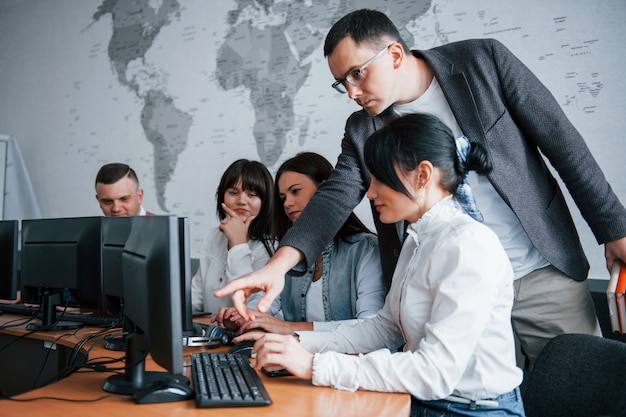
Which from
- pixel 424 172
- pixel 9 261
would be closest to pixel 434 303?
pixel 424 172

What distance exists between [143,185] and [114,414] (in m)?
2.57

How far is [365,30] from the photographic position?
1.41 metres

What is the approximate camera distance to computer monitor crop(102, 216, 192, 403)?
0.94 meters

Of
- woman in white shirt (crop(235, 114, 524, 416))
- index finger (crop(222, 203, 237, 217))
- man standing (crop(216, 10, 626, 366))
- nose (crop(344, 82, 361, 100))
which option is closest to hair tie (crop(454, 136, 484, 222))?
woman in white shirt (crop(235, 114, 524, 416))

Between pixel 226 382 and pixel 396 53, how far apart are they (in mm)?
911

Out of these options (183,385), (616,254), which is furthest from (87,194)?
(616,254)

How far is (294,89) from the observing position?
9.36ft

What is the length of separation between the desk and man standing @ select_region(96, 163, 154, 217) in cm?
165

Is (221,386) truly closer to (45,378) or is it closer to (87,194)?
(45,378)

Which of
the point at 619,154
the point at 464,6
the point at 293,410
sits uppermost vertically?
the point at 464,6

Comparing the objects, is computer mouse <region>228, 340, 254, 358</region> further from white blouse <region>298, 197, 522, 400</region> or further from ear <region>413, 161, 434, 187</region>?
ear <region>413, 161, 434, 187</region>

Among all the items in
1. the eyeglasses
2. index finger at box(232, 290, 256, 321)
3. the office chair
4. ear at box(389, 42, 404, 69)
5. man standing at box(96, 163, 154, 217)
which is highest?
ear at box(389, 42, 404, 69)

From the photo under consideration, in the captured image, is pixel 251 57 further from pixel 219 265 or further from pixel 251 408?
pixel 251 408

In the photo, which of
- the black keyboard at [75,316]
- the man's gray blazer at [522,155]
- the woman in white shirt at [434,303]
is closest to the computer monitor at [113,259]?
the black keyboard at [75,316]
